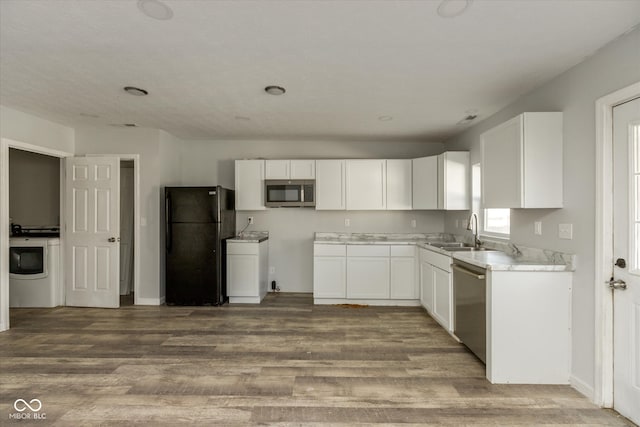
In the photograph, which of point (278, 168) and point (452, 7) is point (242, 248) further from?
point (452, 7)

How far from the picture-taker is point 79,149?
15.9ft

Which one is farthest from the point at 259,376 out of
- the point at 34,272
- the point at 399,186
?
the point at 34,272

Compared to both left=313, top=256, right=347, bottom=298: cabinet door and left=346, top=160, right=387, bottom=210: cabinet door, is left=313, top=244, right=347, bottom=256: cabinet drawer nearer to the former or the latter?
left=313, top=256, right=347, bottom=298: cabinet door

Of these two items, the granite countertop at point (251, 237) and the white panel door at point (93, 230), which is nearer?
the white panel door at point (93, 230)

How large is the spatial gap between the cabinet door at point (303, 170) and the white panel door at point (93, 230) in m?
2.41

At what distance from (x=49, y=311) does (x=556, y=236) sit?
5.84 m

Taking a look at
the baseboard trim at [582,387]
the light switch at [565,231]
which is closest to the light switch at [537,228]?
the light switch at [565,231]

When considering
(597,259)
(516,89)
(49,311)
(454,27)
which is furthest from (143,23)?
(49,311)

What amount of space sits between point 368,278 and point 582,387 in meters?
2.67

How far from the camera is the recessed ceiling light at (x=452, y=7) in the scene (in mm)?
1830

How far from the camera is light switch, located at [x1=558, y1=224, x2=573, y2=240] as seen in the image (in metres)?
2.63

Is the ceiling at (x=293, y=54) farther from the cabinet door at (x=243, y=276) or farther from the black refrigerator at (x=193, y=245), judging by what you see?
the cabinet door at (x=243, y=276)

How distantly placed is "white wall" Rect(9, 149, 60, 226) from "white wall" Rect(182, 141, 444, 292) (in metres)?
1.94

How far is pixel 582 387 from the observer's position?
2494mm
